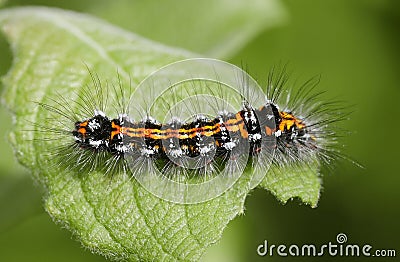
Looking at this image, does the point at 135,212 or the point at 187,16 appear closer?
the point at 135,212

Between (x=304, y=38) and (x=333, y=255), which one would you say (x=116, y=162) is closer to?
(x=333, y=255)

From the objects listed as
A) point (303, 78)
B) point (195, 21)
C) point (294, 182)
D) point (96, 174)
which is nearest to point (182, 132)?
point (96, 174)

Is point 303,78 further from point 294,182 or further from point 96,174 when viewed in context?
point 96,174

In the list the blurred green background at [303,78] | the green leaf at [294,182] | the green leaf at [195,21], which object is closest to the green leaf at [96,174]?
the green leaf at [294,182]

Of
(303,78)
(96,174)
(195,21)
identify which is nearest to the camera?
(96,174)

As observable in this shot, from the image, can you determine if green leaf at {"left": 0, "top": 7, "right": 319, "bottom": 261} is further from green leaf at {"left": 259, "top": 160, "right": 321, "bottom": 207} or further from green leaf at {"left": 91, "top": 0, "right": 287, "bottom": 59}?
green leaf at {"left": 91, "top": 0, "right": 287, "bottom": 59}

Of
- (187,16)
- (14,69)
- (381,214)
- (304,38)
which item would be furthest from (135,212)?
(304,38)

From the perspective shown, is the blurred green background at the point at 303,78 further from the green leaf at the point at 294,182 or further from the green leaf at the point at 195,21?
the green leaf at the point at 294,182
